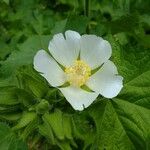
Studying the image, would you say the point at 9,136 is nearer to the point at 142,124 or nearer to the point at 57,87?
the point at 57,87

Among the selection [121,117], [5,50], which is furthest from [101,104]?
[5,50]

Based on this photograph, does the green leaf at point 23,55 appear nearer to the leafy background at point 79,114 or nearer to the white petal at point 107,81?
the leafy background at point 79,114

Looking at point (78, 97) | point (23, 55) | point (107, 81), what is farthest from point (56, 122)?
point (23, 55)

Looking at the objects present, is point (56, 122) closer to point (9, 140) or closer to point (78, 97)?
point (78, 97)

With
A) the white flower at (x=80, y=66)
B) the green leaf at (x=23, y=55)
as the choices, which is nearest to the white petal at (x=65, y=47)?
the white flower at (x=80, y=66)

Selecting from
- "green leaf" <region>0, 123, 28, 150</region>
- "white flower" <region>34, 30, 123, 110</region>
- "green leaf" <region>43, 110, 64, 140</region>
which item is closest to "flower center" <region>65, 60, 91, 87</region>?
"white flower" <region>34, 30, 123, 110</region>

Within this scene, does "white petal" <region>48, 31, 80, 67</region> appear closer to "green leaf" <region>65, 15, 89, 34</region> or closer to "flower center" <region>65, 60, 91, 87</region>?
"flower center" <region>65, 60, 91, 87</region>
